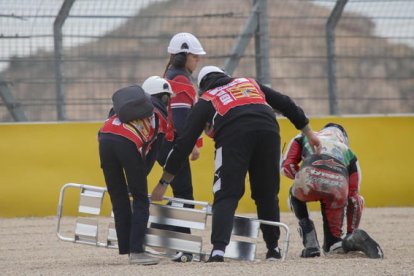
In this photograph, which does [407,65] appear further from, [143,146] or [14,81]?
[143,146]

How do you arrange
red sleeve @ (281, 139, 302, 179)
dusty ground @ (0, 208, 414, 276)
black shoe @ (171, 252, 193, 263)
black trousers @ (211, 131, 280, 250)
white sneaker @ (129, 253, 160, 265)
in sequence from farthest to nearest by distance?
red sleeve @ (281, 139, 302, 179), black shoe @ (171, 252, 193, 263), white sneaker @ (129, 253, 160, 265), black trousers @ (211, 131, 280, 250), dusty ground @ (0, 208, 414, 276)

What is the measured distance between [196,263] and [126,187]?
743mm

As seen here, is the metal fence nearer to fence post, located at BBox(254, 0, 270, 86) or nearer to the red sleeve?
fence post, located at BBox(254, 0, 270, 86)

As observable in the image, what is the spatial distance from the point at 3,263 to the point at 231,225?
6.10 feet

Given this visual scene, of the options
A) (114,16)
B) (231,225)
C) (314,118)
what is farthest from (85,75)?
(231,225)

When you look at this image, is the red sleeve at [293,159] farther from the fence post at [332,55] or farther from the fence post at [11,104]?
the fence post at [11,104]

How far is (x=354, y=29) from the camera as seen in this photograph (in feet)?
43.5

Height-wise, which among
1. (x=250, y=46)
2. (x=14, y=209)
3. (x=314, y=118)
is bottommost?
(x=14, y=209)

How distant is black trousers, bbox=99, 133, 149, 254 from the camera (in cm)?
748

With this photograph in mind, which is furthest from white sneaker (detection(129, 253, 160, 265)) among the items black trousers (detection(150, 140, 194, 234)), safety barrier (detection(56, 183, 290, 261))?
black trousers (detection(150, 140, 194, 234))

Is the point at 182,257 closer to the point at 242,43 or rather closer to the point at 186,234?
the point at 186,234

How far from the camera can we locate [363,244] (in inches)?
310

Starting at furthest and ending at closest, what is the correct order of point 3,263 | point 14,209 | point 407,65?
point 407,65 → point 14,209 → point 3,263

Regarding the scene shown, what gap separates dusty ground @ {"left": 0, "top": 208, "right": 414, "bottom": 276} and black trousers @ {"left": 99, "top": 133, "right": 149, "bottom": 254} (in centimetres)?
21
